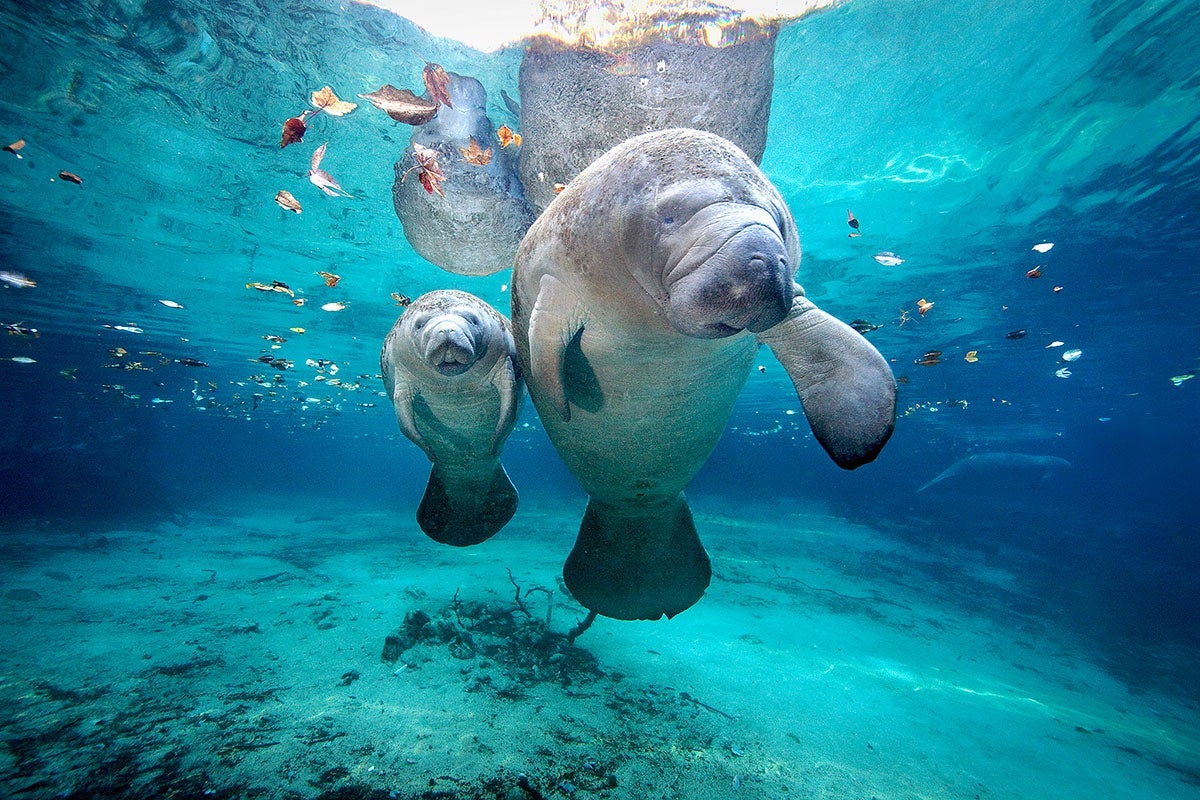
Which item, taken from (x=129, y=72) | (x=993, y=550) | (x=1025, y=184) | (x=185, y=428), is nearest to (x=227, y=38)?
(x=129, y=72)

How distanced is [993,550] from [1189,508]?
19047 millimetres

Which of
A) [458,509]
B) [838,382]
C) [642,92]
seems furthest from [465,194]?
[838,382]

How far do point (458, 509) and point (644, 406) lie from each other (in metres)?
2.53

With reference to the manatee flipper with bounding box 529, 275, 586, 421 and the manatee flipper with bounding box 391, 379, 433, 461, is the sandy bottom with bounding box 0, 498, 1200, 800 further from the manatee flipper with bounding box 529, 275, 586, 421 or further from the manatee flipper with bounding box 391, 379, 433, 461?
the manatee flipper with bounding box 529, 275, 586, 421

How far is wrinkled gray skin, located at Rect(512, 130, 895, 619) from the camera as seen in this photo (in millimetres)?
1672

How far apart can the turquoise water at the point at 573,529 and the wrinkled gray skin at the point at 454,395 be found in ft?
6.41

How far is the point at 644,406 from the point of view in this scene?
2.83 m

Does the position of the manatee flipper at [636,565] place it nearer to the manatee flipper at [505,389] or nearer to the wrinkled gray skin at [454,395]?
the manatee flipper at [505,389]

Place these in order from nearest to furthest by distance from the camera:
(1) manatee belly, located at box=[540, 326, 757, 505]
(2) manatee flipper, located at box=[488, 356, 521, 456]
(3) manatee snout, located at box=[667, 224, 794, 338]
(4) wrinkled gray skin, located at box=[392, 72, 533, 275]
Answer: (3) manatee snout, located at box=[667, 224, 794, 338] < (1) manatee belly, located at box=[540, 326, 757, 505] < (2) manatee flipper, located at box=[488, 356, 521, 456] < (4) wrinkled gray skin, located at box=[392, 72, 533, 275]

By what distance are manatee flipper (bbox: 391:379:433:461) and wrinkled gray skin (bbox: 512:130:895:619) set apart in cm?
125

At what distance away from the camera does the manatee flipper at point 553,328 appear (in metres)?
2.43

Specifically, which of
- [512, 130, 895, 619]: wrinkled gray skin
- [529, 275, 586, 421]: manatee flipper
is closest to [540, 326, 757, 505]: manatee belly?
[512, 130, 895, 619]: wrinkled gray skin

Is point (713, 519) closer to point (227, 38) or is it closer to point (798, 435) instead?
point (227, 38)

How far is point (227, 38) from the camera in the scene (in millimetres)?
6250
